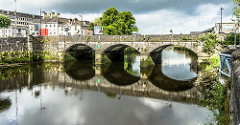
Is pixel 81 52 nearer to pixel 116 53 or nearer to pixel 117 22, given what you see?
pixel 116 53

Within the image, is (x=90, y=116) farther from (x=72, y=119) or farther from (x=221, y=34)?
(x=221, y=34)

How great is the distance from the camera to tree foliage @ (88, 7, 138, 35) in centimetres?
5822

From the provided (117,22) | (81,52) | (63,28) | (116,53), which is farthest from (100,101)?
(63,28)

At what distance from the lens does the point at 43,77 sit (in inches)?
1182

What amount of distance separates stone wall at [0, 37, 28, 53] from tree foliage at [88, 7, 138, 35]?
2347cm

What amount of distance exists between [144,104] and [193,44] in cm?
1941

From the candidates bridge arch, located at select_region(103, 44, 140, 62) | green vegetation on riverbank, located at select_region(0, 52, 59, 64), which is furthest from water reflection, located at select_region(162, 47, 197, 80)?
green vegetation on riverbank, located at select_region(0, 52, 59, 64)

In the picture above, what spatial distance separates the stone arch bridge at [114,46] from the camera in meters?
33.5

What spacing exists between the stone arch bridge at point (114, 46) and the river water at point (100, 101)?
7.00 metres

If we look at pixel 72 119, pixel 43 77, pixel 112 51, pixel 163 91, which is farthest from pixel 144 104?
pixel 112 51

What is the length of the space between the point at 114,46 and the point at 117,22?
20.0 metres

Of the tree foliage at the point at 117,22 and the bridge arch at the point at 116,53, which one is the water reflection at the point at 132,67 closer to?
the bridge arch at the point at 116,53

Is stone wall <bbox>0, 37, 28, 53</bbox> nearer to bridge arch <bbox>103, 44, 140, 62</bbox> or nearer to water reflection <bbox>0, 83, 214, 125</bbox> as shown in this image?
bridge arch <bbox>103, 44, 140, 62</bbox>

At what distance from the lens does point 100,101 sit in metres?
18.9
